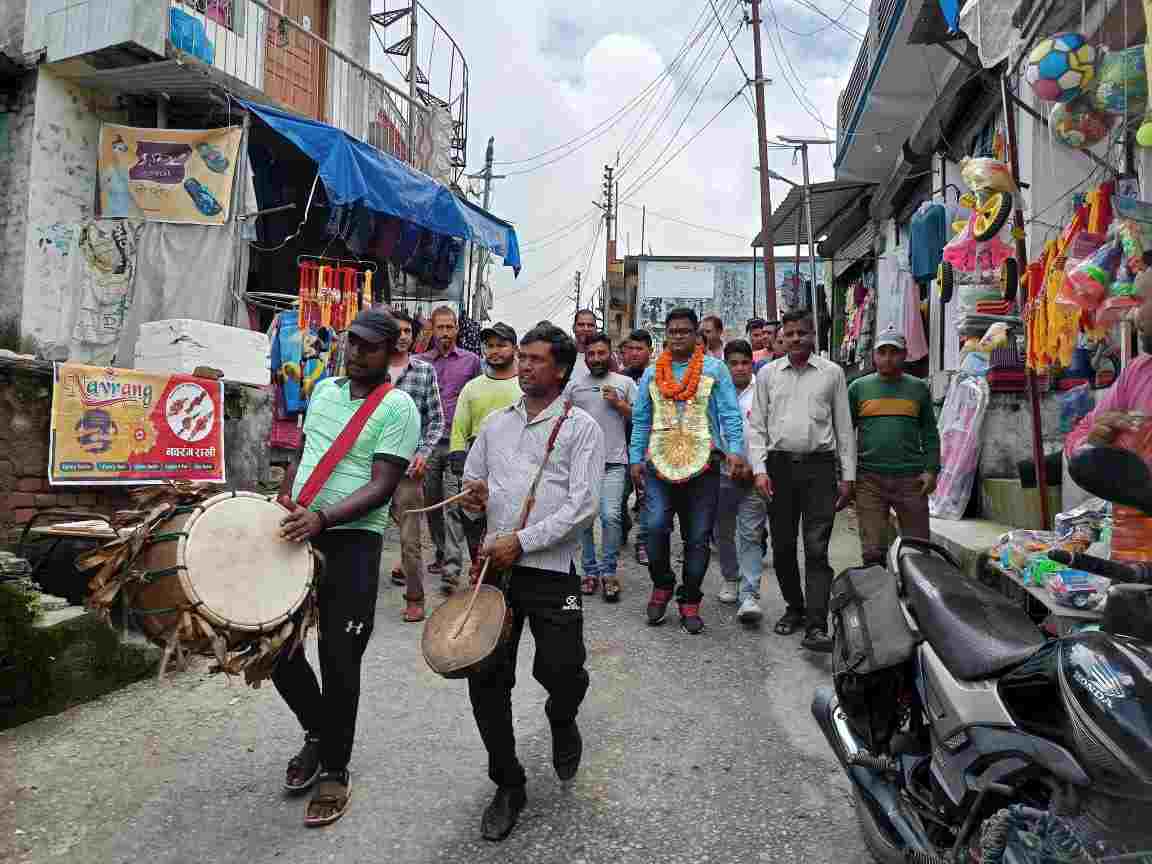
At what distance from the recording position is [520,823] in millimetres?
3201

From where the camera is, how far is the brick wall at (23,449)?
5168mm

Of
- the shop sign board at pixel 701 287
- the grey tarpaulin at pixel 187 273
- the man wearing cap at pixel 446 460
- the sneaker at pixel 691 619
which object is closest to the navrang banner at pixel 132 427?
the man wearing cap at pixel 446 460

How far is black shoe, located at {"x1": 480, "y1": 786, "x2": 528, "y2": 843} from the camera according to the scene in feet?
10.1

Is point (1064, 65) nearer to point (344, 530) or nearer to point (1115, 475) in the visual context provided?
point (1115, 475)

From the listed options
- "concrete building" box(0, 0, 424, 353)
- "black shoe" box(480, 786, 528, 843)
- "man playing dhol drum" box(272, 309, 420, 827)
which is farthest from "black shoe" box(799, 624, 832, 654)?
"concrete building" box(0, 0, 424, 353)

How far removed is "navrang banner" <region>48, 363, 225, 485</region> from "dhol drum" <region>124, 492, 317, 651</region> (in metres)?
3.01

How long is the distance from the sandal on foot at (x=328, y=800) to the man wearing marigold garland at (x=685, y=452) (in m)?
2.82

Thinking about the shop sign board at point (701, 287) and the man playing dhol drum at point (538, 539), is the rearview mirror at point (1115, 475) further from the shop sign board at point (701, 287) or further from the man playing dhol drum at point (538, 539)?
the shop sign board at point (701, 287)

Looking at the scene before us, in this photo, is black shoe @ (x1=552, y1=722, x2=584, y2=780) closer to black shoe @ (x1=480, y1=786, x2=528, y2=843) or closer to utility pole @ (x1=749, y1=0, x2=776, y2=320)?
black shoe @ (x1=480, y1=786, x2=528, y2=843)

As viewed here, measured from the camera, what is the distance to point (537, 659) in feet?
10.6

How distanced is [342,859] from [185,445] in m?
4.03

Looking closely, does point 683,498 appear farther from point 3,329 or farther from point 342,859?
point 3,329

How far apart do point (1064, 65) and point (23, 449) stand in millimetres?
6274

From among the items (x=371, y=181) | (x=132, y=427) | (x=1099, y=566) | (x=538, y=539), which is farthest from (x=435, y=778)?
(x=371, y=181)
